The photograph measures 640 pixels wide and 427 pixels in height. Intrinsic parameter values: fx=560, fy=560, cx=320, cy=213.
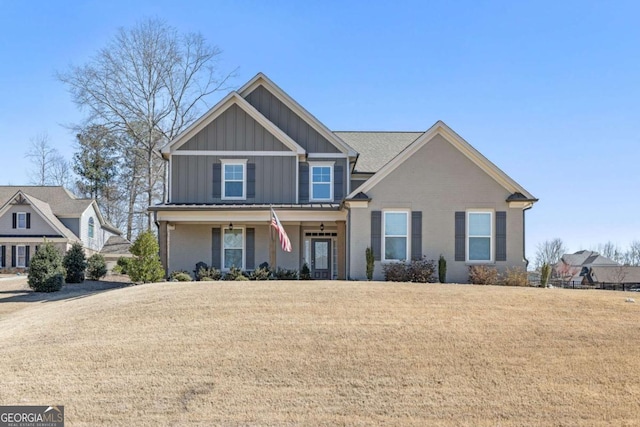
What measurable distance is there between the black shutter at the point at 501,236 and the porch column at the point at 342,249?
543cm

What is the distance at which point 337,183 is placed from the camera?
77.0 ft

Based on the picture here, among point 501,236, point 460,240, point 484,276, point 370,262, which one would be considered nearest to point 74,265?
point 370,262

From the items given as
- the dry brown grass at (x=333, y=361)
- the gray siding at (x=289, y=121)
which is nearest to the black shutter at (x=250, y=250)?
the gray siding at (x=289, y=121)

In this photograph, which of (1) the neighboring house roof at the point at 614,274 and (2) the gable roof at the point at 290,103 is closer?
(2) the gable roof at the point at 290,103

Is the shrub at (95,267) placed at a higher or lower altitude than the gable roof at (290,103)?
lower

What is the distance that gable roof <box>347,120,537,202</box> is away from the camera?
767 inches

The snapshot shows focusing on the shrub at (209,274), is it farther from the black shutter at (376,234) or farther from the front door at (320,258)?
the black shutter at (376,234)

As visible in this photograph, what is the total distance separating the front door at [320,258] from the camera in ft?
78.2

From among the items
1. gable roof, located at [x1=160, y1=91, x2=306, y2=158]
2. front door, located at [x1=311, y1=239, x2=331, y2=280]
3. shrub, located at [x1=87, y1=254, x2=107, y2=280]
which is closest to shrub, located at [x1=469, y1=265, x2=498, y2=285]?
front door, located at [x1=311, y1=239, x2=331, y2=280]

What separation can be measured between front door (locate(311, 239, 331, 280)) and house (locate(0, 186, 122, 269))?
69.8ft

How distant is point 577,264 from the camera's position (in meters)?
66.3

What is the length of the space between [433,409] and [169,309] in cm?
691

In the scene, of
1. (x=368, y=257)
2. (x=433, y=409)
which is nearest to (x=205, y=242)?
(x=368, y=257)

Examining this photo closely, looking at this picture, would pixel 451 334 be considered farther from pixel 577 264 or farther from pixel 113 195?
pixel 577 264
